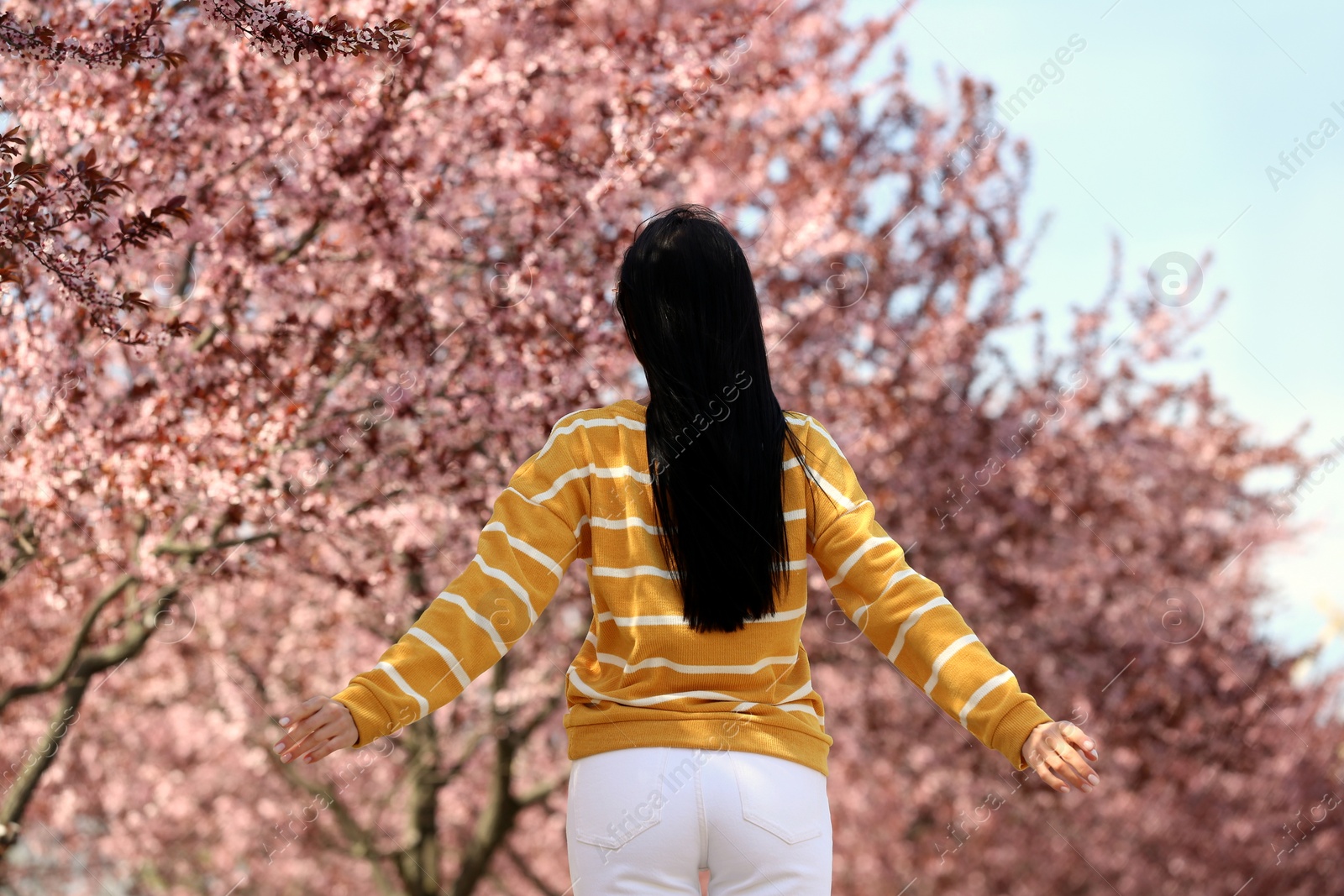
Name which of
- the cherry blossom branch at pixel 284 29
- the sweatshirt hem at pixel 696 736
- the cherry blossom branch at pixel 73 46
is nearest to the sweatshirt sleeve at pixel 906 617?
the sweatshirt hem at pixel 696 736

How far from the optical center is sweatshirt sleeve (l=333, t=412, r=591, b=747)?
6.51 ft

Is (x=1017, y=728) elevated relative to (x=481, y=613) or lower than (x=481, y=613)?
lower

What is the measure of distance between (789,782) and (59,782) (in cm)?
898

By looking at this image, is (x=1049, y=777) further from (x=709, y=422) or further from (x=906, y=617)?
(x=709, y=422)

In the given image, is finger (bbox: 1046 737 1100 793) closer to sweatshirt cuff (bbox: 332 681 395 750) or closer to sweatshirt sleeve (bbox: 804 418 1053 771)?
sweatshirt sleeve (bbox: 804 418 1053 771)

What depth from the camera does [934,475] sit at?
7.90 meters

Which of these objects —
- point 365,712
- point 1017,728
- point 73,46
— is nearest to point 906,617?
point 1017,728

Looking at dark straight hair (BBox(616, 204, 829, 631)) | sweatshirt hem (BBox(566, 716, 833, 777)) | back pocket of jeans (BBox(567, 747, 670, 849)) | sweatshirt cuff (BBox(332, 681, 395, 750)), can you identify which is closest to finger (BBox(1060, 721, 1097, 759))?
sweatshirt hem (BBox(566, 716, 833, 777))

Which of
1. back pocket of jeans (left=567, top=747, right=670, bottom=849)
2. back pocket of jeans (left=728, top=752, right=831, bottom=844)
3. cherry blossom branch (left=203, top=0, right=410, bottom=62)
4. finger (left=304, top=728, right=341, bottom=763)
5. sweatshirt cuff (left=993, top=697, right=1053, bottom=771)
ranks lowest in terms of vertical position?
sweatshirt cuff (left=993, top=697, right=1053, bottom=771)

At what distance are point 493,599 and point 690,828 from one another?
0.52m

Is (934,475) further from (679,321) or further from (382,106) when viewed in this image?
(679,321)

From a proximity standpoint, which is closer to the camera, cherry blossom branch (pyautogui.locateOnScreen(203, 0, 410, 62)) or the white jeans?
the white jeans

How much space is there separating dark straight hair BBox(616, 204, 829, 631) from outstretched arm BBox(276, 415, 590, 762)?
0.17 m

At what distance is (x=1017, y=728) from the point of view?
80.0 inches
